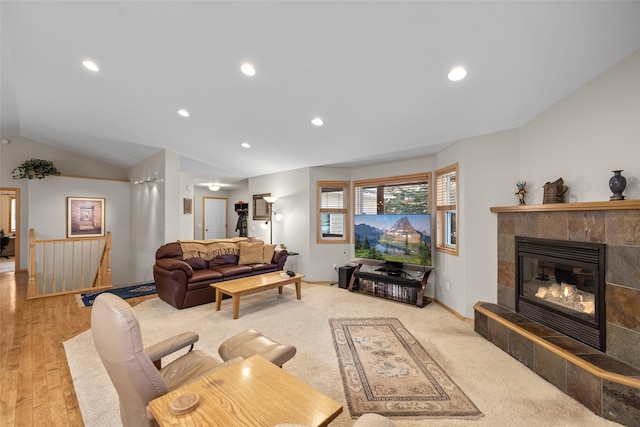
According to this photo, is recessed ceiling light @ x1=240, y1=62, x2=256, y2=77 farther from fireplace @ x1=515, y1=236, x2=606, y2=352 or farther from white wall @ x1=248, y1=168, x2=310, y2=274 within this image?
fireplace @ x1=515, y1=236, x2=606, y2=352

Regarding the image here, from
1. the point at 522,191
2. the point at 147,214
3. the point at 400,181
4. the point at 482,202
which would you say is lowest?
the point at 147,214

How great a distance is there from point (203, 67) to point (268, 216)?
396 cm

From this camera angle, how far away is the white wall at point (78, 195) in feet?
21.8

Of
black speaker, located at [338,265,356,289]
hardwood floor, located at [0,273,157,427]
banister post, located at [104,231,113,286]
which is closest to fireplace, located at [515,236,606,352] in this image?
black speaker, located at [338,265,356,289]

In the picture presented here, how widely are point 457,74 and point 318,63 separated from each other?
1.31 m

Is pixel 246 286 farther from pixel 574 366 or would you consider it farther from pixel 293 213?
pixel 574 366

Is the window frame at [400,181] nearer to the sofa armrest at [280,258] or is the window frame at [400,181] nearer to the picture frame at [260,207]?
the sofa armrest at [280,258]

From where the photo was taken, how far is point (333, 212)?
573 centimetres

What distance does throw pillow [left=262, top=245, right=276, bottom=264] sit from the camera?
5.43 meters

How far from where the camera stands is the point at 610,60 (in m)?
2.23

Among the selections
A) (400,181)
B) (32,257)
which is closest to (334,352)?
(400,181)

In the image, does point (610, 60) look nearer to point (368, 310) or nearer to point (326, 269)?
point (368, 310)

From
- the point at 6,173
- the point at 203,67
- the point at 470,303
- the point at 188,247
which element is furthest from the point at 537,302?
the point at 6,173

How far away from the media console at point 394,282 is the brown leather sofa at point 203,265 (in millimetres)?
1646
